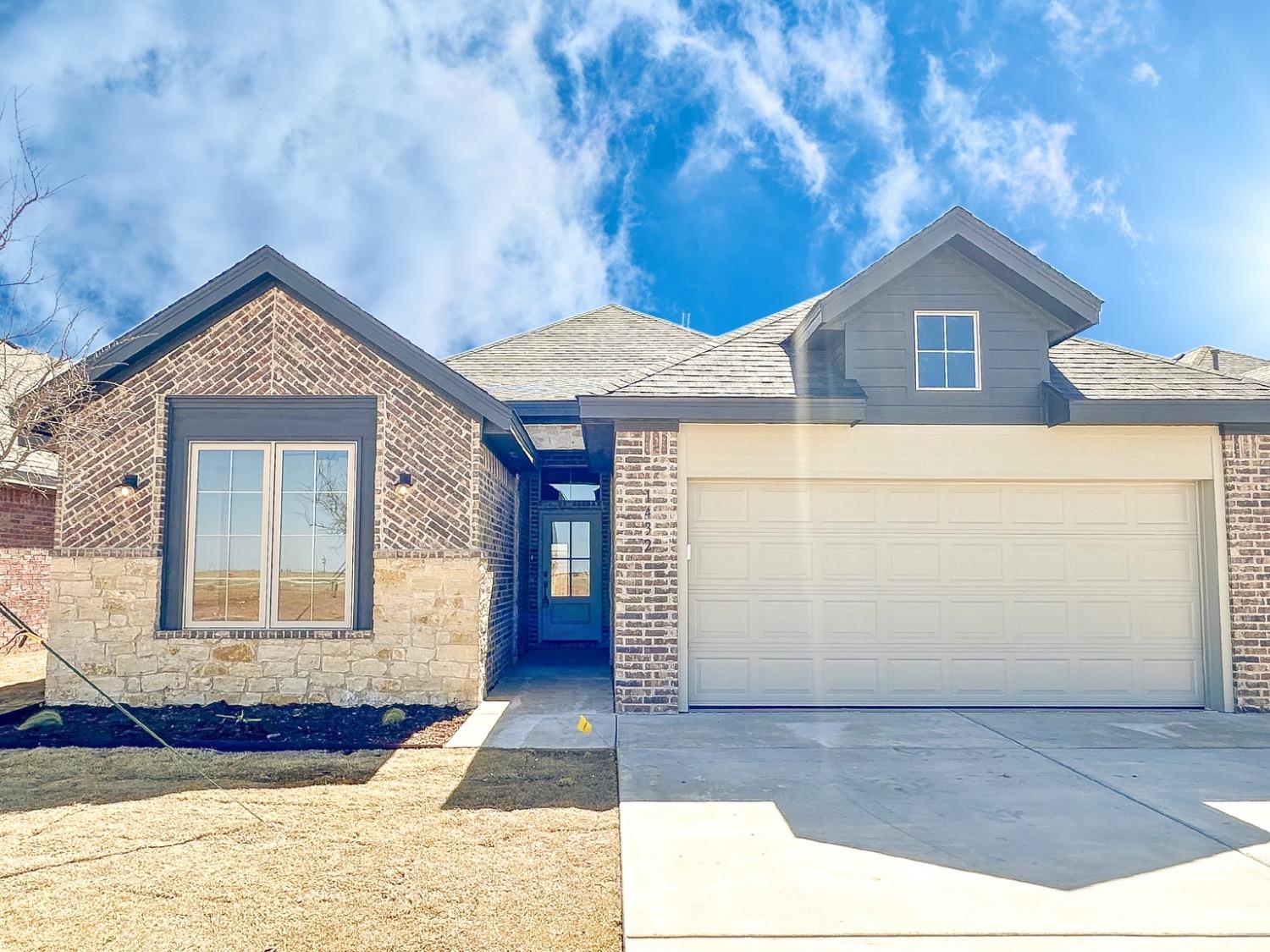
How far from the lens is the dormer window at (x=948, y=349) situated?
27.4ft

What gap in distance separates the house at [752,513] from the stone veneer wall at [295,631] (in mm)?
26

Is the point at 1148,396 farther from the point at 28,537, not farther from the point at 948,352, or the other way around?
the point at 28,537

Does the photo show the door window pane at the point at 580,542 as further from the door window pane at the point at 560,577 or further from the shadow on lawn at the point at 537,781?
the shadow on lawn at the point at 537,781

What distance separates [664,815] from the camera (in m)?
4.86

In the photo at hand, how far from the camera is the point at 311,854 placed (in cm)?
423

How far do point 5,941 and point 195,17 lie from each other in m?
8.54

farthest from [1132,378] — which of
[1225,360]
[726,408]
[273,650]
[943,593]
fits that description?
[1225,360]

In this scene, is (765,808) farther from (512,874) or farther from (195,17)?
(195,17)

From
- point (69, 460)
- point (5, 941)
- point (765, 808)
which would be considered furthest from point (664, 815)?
point (69, 460)

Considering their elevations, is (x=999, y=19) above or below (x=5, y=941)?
above

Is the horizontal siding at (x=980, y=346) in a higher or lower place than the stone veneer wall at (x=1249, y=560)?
higher

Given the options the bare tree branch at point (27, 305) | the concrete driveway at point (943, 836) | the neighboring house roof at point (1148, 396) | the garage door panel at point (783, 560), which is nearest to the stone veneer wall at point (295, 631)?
the concrete driveway at point (943, 836)

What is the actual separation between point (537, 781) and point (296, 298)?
5.69 metres

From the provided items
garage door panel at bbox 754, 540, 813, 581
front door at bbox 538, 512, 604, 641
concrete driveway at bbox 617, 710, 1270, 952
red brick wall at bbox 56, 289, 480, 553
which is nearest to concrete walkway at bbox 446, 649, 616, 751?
concrete driveway at bbox 617, 710, 1270, 952
